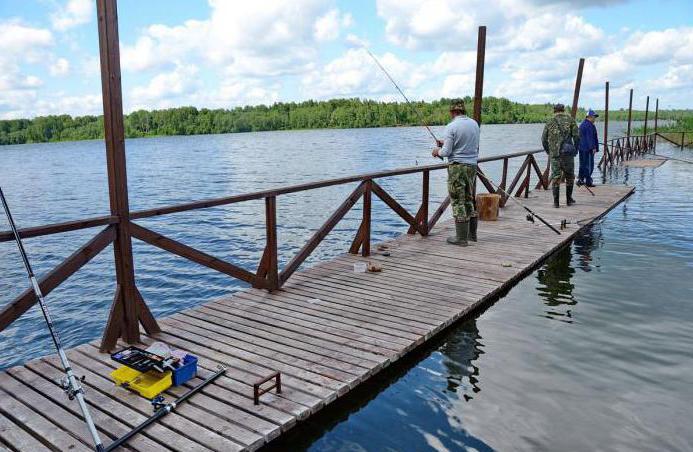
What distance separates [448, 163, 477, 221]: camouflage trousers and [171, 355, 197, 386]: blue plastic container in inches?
202

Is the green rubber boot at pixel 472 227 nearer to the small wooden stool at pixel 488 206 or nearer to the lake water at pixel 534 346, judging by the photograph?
the lake water at pixel 534 346

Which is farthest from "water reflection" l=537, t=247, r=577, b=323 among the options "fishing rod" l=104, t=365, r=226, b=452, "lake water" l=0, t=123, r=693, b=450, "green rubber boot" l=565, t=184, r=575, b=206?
"fishing rod" l=104, t=365, r=226, b=452

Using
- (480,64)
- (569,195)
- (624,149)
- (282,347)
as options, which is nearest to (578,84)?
(569,195)

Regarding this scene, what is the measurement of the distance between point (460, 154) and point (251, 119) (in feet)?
475

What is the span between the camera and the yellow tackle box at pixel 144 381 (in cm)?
394

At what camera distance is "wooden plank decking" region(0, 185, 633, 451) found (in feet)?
11.7

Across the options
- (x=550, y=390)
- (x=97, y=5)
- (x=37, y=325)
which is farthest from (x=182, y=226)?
(x=550, y=390)

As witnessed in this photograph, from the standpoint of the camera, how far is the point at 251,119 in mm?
147500

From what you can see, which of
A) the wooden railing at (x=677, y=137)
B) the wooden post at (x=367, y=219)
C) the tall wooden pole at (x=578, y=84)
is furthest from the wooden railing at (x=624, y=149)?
the wooden post at (x=367, y=219)

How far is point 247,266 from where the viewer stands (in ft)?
40.4

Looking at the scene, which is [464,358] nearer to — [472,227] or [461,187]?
[461,187]

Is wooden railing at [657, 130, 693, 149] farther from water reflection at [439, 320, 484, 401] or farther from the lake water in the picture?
water reflection at [439, 320, 484, 401]

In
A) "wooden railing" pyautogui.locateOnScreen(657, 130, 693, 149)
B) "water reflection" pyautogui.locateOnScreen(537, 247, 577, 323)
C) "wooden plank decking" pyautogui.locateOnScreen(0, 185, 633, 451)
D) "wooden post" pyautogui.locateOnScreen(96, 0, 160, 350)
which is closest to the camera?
"wooden plank decking" pyautogui.locateOnScreen(0, 185, 633, 451)

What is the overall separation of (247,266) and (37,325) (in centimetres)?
448
